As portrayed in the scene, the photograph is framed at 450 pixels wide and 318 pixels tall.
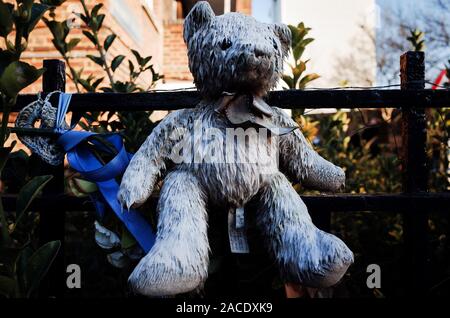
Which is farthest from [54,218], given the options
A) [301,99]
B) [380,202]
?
[380,202]

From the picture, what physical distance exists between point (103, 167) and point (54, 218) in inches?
11.6

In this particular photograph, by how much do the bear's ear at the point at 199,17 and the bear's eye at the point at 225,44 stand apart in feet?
0.26

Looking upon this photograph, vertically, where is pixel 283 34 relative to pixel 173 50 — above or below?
below

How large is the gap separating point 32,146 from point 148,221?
340 mm

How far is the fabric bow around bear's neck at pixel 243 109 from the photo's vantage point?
0.79 metres

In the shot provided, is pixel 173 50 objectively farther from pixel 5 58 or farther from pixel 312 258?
pixel 312 258

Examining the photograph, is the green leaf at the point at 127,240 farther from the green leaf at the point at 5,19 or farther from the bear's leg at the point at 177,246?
the green leaf at the point at 5,19

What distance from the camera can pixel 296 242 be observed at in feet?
2.44

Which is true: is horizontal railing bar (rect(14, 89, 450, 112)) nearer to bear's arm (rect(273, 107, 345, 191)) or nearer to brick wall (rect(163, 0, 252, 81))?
bear's arm (rect(273, 107, 345, 191))

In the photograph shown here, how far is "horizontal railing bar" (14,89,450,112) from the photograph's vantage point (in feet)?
3.44

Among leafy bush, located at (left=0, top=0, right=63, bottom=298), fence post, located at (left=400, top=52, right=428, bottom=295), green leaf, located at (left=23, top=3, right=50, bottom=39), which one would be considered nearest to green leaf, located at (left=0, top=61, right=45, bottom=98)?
leafy bush, located at (left=0, top=0, right=63, bottom=298)

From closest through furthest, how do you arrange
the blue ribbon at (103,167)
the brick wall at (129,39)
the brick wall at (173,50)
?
the blue ribbon at (103,167) → the brick wall at (129,39) → the brick wall at (173,50)

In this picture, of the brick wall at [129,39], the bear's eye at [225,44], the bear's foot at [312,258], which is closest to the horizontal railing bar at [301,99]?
the bear's eye at [225,44]

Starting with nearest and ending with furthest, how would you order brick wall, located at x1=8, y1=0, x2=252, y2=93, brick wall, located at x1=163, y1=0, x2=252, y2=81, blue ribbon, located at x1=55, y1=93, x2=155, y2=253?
blue ribbon, located at x1=55, y1=93, x2=155, y2=253, brick wall, located at x1=8, y1=0, x2=252, y2=93, brick wall, located at x1=163, y1=0, x2=252, y2=81
